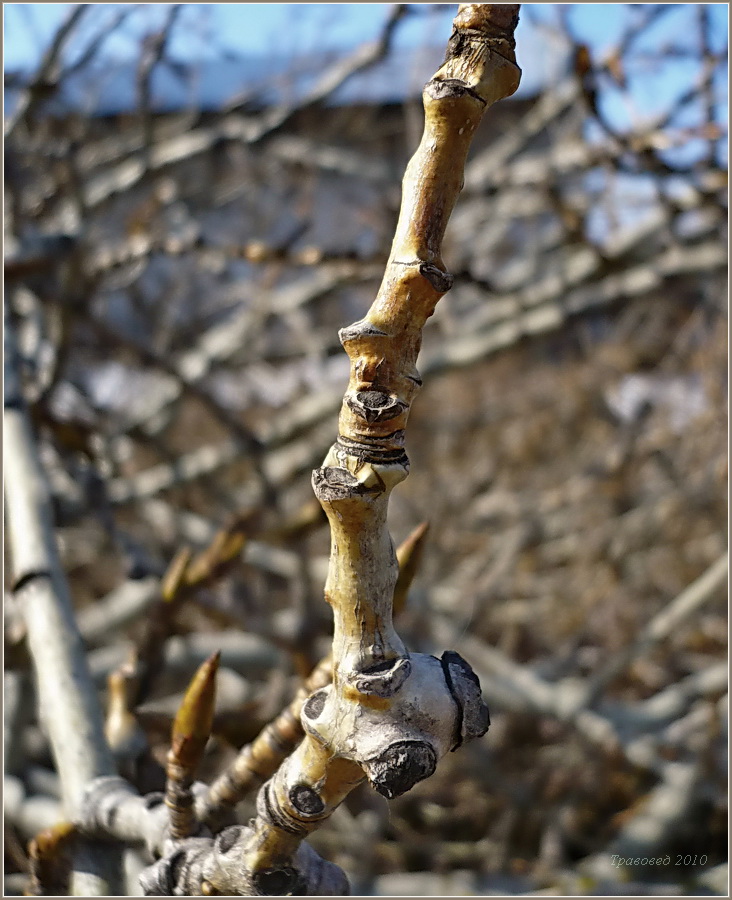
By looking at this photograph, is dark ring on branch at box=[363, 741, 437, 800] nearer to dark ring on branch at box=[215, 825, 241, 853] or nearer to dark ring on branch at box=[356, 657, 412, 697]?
dark ring on branch at box=[356, 657, 412, 697]

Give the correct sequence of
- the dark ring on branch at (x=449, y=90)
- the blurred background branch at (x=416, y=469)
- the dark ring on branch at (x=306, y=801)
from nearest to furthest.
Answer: the dark ring on branch at (x=449, y=90) < the dark ring on branch at (x=306, y=801) < the blurred background branch at (x=416, y=469)

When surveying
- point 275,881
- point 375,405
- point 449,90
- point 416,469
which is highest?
point 416,469

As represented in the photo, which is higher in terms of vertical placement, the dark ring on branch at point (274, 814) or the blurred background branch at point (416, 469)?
the blurred background branch at point (416, 469)

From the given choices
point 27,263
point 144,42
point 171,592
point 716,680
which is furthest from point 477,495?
point 171,592

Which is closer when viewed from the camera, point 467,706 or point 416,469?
point 467,706

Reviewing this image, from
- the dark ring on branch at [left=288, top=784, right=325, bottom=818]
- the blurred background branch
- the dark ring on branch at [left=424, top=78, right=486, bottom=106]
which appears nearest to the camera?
the dark ring on branch at [left=424, top=78, right=486, bottom=106]

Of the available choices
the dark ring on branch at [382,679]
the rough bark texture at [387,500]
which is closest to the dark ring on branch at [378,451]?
the rough bark texture at [387,500]

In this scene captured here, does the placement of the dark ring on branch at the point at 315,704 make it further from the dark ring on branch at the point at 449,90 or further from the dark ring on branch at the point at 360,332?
the dark ring on branch at the point at 449,90

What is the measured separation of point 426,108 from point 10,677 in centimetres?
120


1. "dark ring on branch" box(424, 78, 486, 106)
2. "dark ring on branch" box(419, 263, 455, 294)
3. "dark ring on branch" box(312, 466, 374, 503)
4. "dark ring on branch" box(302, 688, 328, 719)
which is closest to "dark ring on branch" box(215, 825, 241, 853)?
"dark ring on branch" box(302, 688, 328, 719)

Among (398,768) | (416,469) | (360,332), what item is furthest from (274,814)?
(416,469)

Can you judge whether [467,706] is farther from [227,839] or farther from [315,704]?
[227,839]

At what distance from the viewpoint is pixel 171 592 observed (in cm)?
94

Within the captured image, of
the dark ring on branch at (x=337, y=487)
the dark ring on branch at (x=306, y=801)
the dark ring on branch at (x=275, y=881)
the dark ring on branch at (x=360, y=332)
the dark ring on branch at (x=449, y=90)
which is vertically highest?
the dark ring on branch at (x=449, y=90)
